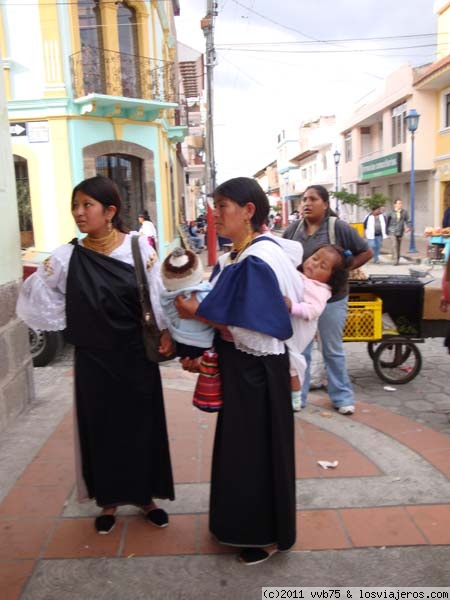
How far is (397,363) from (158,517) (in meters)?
3.39

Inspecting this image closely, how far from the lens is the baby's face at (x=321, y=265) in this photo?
280 cm

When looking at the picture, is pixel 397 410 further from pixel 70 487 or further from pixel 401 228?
pixel 401 228

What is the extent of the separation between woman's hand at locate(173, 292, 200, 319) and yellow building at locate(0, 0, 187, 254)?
11550 mm

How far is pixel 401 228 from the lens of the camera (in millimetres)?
14586

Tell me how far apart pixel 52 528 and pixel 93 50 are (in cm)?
1325

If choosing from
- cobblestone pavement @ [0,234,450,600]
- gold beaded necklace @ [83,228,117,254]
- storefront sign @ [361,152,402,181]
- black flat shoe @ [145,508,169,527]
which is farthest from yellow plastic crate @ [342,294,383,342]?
storefront sign @ [361,152,402,181]

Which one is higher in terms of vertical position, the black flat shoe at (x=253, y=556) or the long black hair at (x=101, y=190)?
the long black hair at (x=101, y=190)

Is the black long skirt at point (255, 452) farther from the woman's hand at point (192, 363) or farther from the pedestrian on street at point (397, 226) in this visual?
the pedestrian on street at point (397, 226)

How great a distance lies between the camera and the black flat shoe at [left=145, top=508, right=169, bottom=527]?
2.90 metres

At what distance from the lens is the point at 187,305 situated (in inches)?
91.4

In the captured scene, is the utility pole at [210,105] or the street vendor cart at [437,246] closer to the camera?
the street vendor cart at [437,246]

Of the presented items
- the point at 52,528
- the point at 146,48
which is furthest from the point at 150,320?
the point at 146,48

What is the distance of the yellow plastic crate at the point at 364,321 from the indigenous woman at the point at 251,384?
2.59 meters

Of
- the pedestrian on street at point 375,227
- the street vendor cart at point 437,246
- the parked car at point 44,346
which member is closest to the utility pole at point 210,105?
the pedestrian on street at point 375,227
